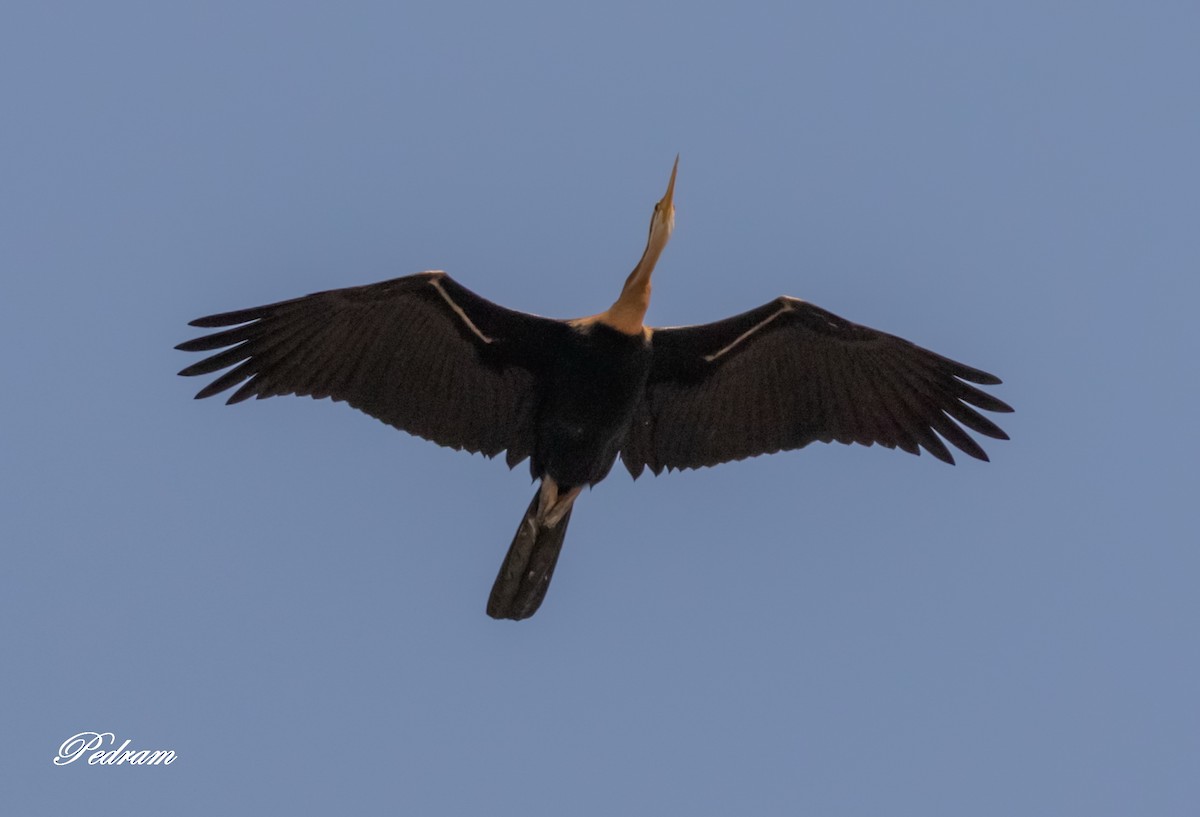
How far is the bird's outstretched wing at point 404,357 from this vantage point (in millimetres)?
12883

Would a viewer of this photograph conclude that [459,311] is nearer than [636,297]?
No

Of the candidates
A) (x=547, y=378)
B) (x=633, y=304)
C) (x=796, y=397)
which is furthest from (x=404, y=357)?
(x=796, y=397)

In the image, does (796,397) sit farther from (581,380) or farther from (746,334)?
(581,380)

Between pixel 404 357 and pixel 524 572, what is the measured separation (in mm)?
2074

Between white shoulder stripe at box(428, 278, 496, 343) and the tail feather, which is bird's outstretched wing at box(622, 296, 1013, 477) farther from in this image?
white shoulder stripe at box(428, 278, 496, 343)

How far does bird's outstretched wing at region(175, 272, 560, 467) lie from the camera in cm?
1288

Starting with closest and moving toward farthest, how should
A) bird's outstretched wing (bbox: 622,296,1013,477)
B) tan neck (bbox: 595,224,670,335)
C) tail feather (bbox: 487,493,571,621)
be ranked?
tan neck (bbox: 595,224,670,335) → tail feather (bbox: 487,493,571,621) → bird's outstretched wing (bbox: 622,296,1013,477)

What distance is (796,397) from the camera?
1370cm

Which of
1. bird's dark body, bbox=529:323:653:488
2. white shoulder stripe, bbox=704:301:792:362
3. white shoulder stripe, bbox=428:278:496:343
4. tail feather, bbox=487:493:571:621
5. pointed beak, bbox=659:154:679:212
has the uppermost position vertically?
pointed beak, bbox=659:154:679:212

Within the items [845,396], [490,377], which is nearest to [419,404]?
[490,377]

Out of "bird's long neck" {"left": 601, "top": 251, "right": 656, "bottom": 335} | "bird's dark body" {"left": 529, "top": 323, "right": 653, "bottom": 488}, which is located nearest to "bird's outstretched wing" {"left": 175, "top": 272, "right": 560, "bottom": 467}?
"bird's dark body" {"left": 529, "top": 323, "right": 653, "bottom": 488}

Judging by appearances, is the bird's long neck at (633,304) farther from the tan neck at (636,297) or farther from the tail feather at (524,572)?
the tail feather at (524,572)

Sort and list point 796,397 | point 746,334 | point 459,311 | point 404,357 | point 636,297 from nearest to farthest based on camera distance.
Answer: point 636,297 < point 459,311 < point 404,357 < point 746,334 < point 796,397

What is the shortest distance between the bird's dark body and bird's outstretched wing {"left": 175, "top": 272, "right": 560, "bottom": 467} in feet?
0.93
